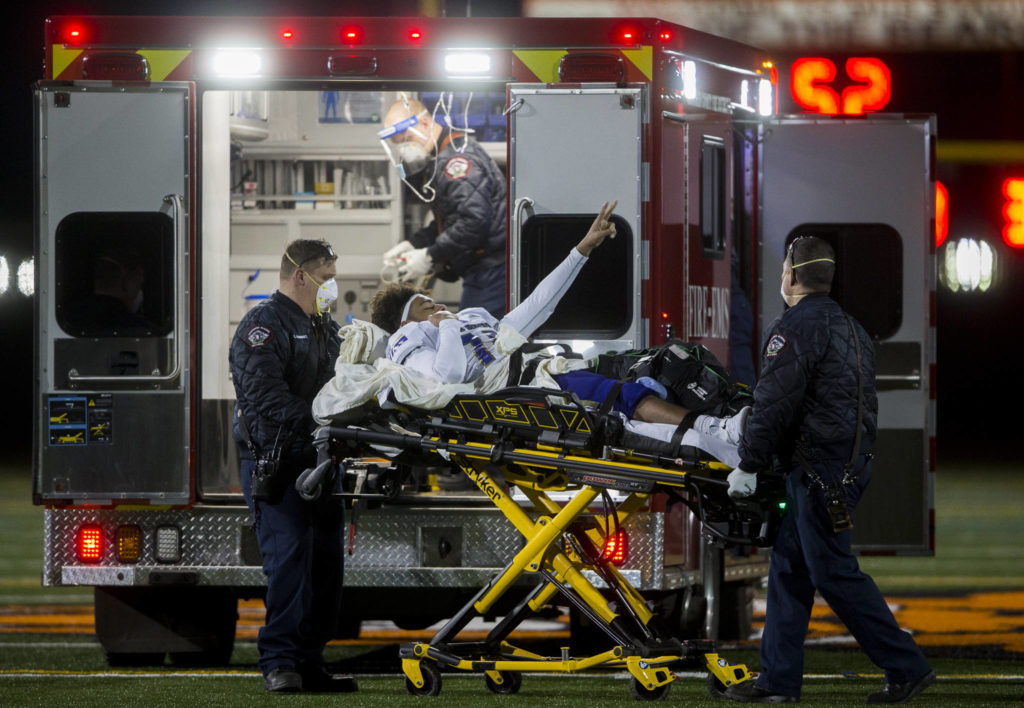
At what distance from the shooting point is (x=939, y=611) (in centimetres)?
1066

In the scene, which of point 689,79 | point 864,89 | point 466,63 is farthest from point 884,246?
point 466,63

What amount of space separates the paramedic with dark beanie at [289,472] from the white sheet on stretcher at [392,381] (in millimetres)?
185

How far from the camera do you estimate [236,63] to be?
7824mm

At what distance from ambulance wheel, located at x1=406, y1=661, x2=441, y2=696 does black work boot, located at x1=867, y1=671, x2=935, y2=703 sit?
64.8 inches

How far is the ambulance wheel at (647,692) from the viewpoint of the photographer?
675 centimetres

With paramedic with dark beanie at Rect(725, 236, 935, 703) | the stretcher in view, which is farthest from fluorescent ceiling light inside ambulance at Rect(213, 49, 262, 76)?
paramedic with dark beanie at Rect(725, 236, 935, 703)

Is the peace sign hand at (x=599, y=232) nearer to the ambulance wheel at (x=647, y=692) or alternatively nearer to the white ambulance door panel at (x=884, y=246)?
the white ambulance door panel at (x=884, y=246)

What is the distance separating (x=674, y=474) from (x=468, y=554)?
1.55 metres

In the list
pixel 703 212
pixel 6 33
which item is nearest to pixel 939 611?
pixel 703 212

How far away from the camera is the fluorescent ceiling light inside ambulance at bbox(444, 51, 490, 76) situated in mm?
7727

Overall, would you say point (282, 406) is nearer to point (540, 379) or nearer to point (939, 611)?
point (540, 379)

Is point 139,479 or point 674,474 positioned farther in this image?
point 139,479

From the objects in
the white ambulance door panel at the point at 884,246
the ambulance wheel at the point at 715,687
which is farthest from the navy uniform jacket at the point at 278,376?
the white ambulance door panel at the point at 884,246

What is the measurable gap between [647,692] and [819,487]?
3.23 ft
